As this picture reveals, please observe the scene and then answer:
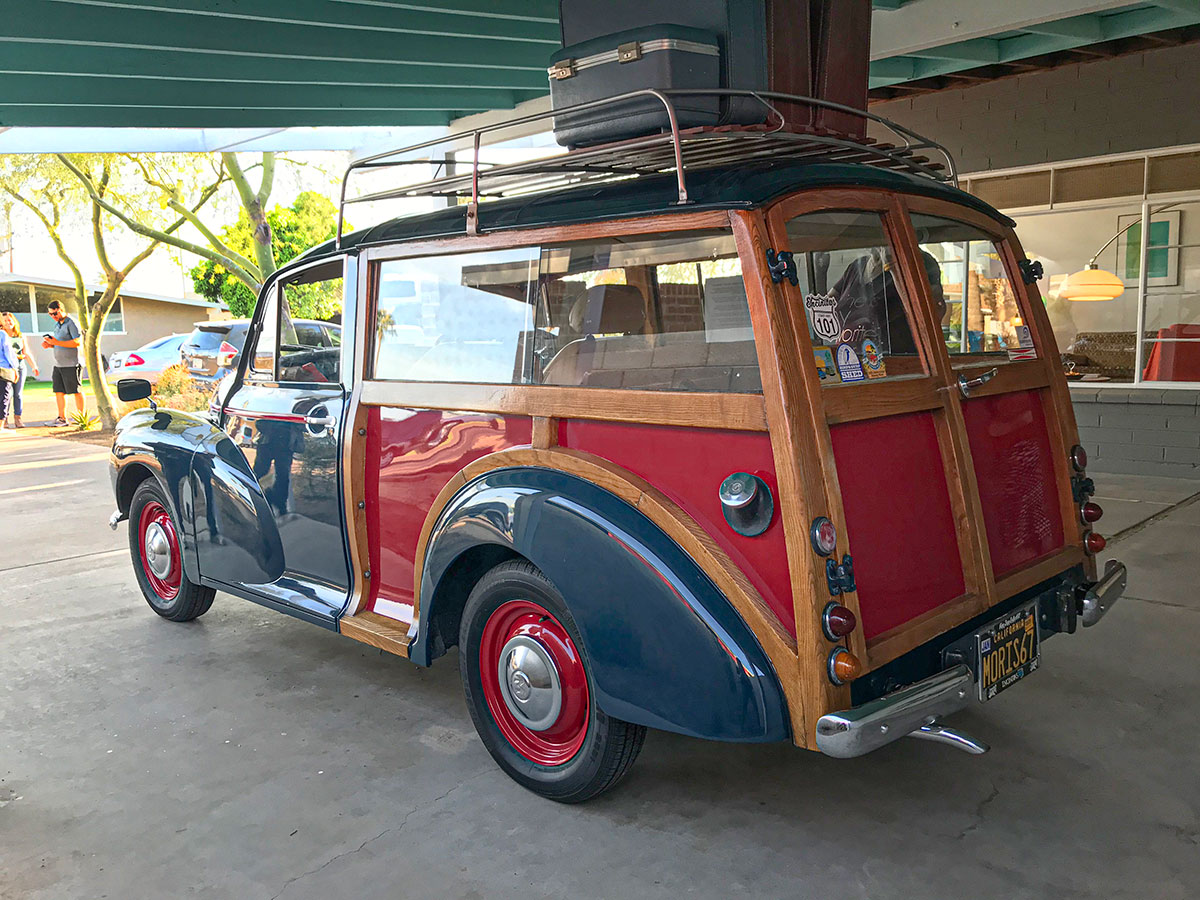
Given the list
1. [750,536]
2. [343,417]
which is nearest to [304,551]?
[343,417]

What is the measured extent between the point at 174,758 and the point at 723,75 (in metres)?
3.05

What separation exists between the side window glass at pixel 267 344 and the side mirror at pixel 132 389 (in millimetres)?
532

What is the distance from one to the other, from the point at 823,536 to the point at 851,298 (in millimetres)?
885

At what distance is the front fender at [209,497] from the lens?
13.4 feet

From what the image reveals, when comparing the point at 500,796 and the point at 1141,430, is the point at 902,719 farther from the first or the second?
the point at 1141,430

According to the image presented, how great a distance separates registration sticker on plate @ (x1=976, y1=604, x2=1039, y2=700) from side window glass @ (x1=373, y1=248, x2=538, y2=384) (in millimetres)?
1631

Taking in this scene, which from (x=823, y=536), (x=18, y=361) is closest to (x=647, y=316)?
(x=823, y=536)

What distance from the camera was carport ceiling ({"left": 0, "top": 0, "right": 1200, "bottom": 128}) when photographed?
575cm

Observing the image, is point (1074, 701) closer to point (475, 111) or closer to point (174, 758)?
point (174, 758)

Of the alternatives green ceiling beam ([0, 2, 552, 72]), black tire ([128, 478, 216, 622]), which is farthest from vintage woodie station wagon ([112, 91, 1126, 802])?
green ceiling beam ([0, 2, 552, 72])

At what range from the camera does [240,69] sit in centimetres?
709

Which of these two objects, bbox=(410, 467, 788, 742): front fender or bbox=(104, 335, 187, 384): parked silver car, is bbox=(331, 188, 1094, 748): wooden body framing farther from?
bbox=(104, 335, 187, 384): parked silver car

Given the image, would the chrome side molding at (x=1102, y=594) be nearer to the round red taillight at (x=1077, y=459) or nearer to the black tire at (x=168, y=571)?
the round red taillight at (x=1077, y=459)

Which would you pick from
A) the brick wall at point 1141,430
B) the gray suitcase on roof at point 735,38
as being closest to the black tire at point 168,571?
the gray suitcase on roof at point 735,38
